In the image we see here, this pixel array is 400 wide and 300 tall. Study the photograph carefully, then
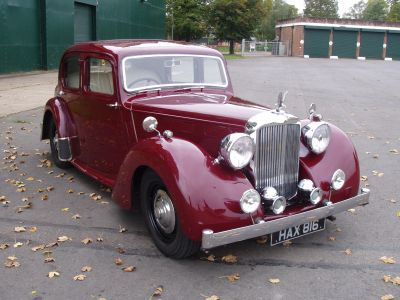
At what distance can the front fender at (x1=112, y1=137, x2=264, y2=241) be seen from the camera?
9.62ft

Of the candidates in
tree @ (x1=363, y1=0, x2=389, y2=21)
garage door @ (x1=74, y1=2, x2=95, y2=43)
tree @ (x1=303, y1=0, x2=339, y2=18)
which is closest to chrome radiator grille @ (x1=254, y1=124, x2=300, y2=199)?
garage door @ (x1=74, y1=2, x2=95, y2=43)

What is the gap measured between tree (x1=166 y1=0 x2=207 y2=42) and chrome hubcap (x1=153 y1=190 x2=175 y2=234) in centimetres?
4250

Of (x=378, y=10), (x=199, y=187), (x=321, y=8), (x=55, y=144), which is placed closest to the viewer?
(x=199, y=187)

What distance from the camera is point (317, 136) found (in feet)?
12.2

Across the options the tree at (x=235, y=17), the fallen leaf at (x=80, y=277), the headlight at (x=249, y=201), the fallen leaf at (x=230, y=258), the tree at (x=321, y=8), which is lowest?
the fallen leaf at (x=80, y=277)

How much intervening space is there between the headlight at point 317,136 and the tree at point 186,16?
4206cm

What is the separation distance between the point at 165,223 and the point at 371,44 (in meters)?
52.4

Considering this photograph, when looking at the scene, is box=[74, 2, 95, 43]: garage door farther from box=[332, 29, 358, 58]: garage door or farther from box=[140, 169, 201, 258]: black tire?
box=[332, 29, 358, 58]: garage door

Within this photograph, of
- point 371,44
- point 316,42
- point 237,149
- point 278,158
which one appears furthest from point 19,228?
point 371,44

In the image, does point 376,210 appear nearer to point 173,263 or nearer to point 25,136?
point 173,263

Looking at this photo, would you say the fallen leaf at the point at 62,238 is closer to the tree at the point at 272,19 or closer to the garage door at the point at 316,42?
the garage door at the point at 316,42

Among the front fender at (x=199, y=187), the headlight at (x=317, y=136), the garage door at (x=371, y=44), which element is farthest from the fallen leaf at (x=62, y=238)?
the garage door at (x=371, y=44)

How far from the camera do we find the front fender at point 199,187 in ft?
9.62

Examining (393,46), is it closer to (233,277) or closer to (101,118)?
(101,118)
